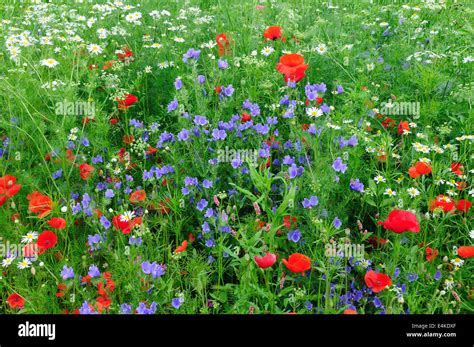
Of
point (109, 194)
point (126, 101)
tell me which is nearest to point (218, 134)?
point (109, 194)

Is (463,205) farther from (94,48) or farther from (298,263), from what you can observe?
(94,48)

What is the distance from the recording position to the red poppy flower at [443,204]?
2930 mm

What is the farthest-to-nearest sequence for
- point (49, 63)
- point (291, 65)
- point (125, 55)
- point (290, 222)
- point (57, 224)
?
point (125, 55) < point (49, 63) < point (291, 65) < point (290, 222) < point (57, 224)

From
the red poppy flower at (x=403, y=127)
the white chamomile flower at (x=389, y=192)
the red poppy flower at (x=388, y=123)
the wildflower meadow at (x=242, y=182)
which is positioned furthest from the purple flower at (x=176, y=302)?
the red poppy flower at (x=388, y=123)

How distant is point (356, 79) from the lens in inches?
164

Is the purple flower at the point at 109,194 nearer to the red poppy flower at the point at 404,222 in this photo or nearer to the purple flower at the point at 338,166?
the purple flower at the point at 338,166

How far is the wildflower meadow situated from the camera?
108 inches

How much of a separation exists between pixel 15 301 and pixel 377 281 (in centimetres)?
159

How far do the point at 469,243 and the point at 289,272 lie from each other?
3.18 ft

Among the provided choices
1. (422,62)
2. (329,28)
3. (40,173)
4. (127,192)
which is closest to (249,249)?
(127,192)

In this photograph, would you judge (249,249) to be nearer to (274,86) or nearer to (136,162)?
(136,162)

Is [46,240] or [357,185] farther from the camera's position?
[357,185]

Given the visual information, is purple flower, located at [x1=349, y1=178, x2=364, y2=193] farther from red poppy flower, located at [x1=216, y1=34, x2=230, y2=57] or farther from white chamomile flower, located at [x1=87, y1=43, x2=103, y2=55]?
white chamomile flower, located at [x1=87, y1=43, x2=103, y2=55]

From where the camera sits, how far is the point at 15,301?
2727mm
